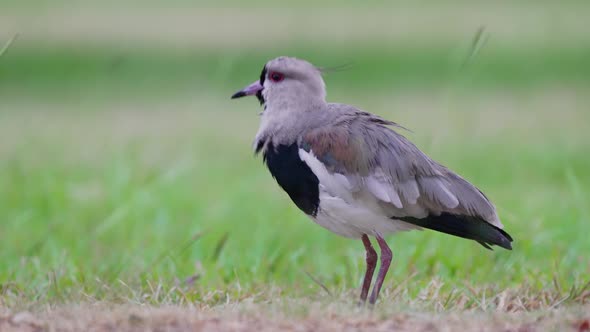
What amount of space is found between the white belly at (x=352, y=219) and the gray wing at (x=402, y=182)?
6 centimetres

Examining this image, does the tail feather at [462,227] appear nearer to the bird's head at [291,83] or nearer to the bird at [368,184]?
the bird at [368,184]

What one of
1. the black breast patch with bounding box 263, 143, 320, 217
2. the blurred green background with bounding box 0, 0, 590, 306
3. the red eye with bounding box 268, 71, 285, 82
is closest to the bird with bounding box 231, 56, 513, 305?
the black breast patch with bounding box 263, 143, 320, 217

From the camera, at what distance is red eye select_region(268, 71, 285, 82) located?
462 centimetres

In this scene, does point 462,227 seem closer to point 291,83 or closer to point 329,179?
point 329,179

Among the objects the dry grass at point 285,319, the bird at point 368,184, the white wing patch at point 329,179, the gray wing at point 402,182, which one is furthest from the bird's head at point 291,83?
the dry grass at point 285,319

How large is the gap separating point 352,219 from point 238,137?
6253mm

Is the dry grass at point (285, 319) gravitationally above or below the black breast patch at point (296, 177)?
below

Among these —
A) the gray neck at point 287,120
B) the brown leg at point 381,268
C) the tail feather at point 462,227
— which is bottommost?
the brown leg at point 381,268

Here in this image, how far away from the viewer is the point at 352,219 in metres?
4.21

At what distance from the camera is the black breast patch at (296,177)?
4.25 meters

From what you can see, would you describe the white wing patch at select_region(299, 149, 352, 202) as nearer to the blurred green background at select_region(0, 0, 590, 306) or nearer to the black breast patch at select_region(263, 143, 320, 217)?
the black breast patch at select_region(263, 143, 320, 217)

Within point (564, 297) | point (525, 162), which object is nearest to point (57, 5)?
point (525, 162)

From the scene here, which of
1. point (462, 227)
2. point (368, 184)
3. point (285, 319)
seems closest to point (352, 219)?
point (368, 184)

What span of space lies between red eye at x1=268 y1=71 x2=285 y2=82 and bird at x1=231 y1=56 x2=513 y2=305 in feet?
0.87
